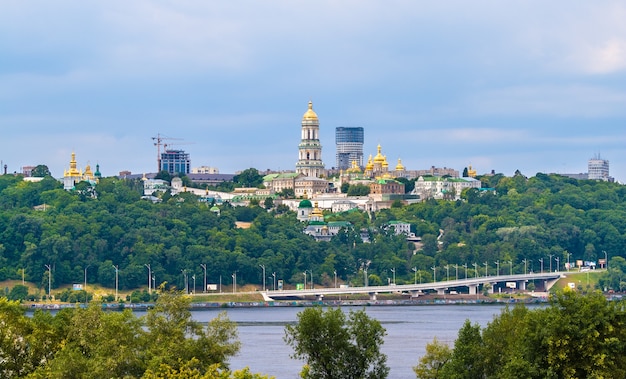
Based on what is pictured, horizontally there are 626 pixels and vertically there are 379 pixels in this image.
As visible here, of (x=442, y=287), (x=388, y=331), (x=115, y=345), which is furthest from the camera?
(x=442, y=287)

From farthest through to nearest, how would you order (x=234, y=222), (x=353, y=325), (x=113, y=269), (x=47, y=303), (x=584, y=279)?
(x=234, y=222) → (x=584, y=279) → (x=113, y=269) → (x=47, y=303) → (x=353, y=325)

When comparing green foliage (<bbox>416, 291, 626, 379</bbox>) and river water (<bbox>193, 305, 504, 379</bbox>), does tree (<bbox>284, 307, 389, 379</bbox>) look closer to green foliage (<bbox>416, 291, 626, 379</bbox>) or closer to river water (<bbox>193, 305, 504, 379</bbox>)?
green foliage (<bbox>416, 291, 626, 379</bbox>)

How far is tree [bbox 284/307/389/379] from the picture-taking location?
207 ft

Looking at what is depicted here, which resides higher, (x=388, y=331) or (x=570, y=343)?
(x=570, y=343)

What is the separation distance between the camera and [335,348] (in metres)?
63.5

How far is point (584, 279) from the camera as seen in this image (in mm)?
186125

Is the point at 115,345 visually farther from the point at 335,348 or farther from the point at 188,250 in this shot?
the point at 188,250

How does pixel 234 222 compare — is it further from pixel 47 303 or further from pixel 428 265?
pixel 47 303

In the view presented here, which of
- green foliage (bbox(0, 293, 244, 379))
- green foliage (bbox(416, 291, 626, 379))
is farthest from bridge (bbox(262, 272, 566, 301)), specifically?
green foliage (bbox(416, 291, 626, 379))

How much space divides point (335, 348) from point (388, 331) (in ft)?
185

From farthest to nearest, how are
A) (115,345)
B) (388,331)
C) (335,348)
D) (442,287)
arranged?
1. (442,287)
2. (388,331)
3. (335,348)
4. (115,345)

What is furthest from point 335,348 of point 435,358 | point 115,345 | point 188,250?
point 188,250

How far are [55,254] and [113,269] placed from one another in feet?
17.7

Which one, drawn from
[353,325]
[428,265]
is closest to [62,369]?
[353,325]
